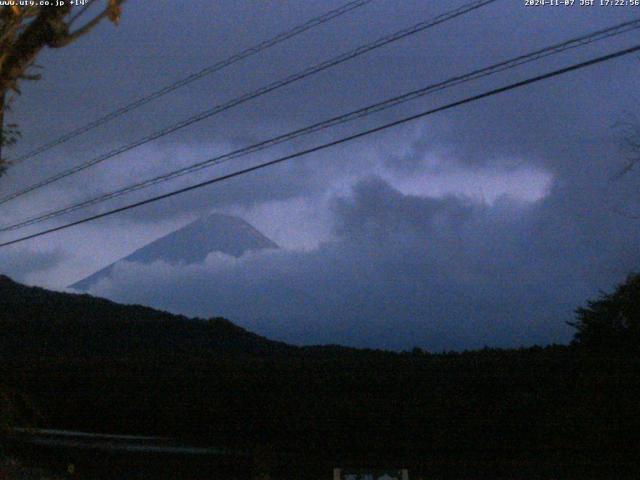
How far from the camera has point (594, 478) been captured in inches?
614

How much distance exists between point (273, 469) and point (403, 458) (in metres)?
4.81

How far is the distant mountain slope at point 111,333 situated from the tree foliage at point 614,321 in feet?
37.9

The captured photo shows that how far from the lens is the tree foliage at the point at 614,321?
2134 cm

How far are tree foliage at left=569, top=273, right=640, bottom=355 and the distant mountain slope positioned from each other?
11.6 meters

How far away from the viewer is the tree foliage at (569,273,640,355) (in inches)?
840

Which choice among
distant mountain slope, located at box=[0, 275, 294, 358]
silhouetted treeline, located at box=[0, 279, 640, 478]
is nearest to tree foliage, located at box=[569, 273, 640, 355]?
silhouetted treeline, located at box=[0, 279, 640, 478]

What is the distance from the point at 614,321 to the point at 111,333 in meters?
18.2

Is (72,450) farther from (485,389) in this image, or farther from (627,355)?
(627,355)

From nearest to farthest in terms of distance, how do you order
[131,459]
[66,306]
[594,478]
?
1. [594,478]
2. [131,459]
3. [66,306]

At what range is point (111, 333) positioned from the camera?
32781mm

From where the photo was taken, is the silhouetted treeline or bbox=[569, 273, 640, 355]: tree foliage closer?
the silhouetted treeline

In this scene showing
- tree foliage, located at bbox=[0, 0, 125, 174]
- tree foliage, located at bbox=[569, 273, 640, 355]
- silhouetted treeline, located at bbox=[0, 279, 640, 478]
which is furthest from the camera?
tree foliage, located at bbox=[569, 273, 640, 355]

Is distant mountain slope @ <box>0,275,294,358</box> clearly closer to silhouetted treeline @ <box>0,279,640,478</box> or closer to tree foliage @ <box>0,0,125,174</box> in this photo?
silhouetted treeline @ <box>0,279,640,478</box>

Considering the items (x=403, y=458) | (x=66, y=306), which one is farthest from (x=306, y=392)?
(x=66, y=306)
